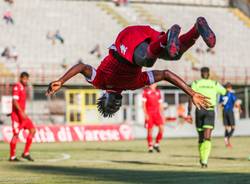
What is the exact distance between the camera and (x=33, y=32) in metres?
47.3

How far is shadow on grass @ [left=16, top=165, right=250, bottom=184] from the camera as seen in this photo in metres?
14.6

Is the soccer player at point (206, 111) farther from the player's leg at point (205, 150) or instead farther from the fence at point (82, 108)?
the fence at point (82, 108)

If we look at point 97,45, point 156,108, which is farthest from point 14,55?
point 156,108

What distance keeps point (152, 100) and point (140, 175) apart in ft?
33.0

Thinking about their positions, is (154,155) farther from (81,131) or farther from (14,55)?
(14,55)

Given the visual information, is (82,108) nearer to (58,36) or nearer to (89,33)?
(58,36)

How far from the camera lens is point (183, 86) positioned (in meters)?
11.6

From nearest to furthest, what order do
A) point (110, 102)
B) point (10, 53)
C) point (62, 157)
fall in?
point (110, 102), point (62, 157), point (10, 53)

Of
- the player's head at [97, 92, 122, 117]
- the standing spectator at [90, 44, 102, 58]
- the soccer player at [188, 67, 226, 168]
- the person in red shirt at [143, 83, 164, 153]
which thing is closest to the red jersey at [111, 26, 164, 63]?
the player's head at [97, 92, 122, 117]

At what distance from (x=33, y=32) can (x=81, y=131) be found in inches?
504

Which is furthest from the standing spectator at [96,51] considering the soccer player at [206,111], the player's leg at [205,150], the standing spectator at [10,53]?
the player's leg at [205,150]

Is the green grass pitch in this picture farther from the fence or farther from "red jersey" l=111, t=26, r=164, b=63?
the fence

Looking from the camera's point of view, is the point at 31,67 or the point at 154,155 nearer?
the point at 154,155

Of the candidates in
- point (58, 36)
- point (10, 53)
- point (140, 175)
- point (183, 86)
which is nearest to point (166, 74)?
point (183, 86)
